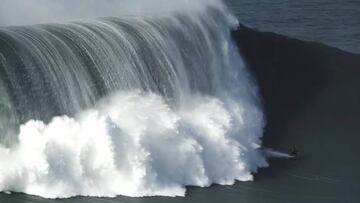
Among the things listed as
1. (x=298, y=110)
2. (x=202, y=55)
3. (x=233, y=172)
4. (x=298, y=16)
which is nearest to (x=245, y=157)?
(x=233, y=172)

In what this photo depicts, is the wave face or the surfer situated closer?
the wave face

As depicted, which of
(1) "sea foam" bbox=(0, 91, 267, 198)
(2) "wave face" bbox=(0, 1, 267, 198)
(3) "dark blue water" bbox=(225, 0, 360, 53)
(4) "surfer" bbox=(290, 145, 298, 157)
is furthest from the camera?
(3) "dark blue water" bbox=(225, 0, 360, 53)

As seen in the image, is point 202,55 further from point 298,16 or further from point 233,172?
point 298,16

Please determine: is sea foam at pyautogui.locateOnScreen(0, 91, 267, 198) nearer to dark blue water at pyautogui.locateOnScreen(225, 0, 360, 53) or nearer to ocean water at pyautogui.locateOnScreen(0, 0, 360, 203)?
ocean water at pyautogui.locateOnScreen(0, 0, 360, 203)

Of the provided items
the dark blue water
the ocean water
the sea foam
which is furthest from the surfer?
the dark blue water

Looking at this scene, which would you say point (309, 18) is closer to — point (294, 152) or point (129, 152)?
point (294, 152)

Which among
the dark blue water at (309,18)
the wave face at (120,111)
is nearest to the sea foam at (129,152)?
the wave face at (120,111)
